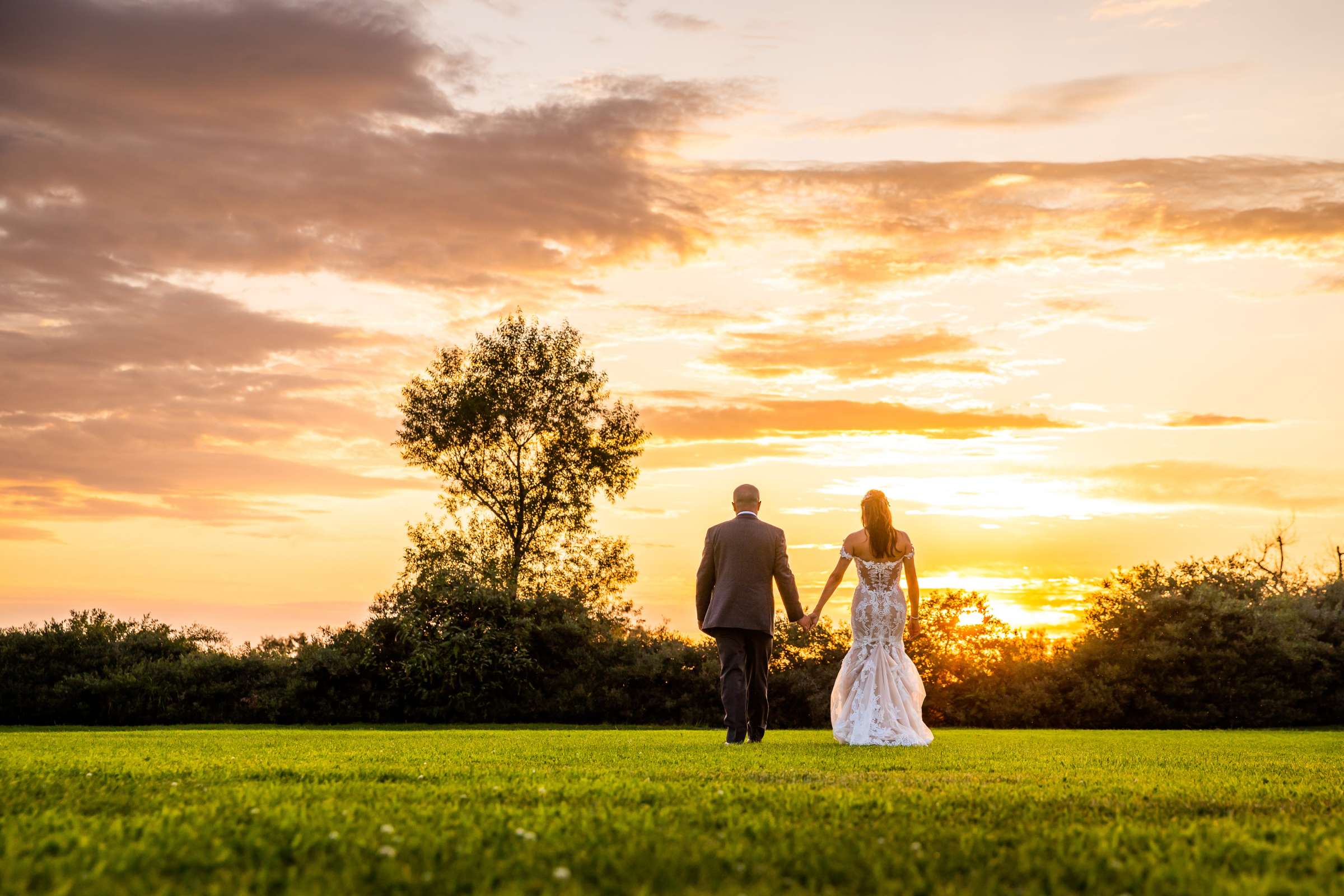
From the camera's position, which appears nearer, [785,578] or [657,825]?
[657,825]

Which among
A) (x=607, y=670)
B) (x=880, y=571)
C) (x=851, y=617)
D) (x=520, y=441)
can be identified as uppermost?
(x=520, y=441)

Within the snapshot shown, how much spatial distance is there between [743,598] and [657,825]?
693cm

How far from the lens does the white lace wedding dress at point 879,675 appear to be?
1298cm

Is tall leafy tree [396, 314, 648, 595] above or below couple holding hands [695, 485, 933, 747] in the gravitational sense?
above

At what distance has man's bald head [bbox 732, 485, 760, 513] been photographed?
12531 mm

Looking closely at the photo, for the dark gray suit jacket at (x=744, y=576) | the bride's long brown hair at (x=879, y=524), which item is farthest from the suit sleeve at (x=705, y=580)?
the bride's long brown hair at (x=879, y=524)

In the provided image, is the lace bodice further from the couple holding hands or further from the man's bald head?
the man's bald head

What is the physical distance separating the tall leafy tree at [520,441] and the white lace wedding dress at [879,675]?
93.2ft

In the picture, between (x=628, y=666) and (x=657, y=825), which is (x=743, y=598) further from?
(x=628, y=666)

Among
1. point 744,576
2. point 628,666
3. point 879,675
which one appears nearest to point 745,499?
point 744,576

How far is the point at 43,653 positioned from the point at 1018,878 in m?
24.3

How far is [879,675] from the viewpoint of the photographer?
13.2 metres

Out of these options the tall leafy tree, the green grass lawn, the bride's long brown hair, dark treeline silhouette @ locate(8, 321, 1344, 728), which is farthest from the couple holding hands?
the tall leafy tree

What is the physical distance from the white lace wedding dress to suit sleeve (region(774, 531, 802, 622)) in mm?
1193
